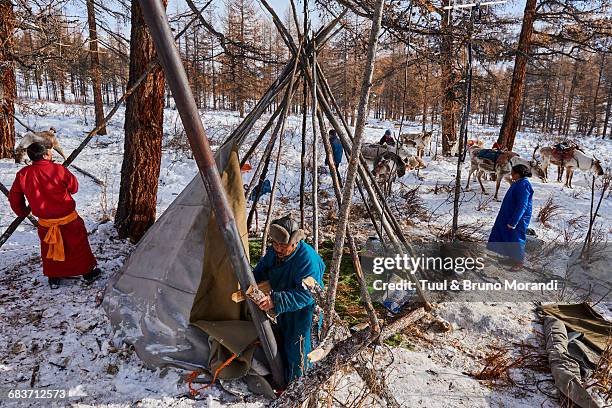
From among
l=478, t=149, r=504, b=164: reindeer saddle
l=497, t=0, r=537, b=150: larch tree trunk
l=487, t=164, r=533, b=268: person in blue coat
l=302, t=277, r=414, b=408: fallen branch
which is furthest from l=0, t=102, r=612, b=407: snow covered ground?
l=497, t=0, r=537, b=150: larch tree trunk

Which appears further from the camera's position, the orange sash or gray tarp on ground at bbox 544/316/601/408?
the orange sash

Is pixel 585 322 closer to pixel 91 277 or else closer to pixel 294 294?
pixel 294 294

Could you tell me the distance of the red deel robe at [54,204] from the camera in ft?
10.8

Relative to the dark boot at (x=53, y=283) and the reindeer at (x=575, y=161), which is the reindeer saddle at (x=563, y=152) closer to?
the reindeer at (x=575, y=161)

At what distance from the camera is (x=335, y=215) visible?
613 cm

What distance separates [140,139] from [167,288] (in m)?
2.17

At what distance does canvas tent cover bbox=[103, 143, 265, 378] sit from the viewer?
2.57 meters

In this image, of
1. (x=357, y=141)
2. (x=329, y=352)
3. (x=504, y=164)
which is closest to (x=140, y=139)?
(x=357, y=141)

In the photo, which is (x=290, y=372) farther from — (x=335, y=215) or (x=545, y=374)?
(x=335, y=215)

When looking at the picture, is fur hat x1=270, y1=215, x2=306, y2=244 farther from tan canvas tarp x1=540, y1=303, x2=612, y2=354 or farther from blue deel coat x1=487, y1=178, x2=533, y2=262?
blue deel coat x1=487, y1=178, x2=533, y2=262

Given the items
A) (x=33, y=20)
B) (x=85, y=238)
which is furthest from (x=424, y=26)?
(x=33, y=20)

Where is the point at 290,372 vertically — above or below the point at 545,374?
above

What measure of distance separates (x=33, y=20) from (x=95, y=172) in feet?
12.2

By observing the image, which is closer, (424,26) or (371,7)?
(371,7)
